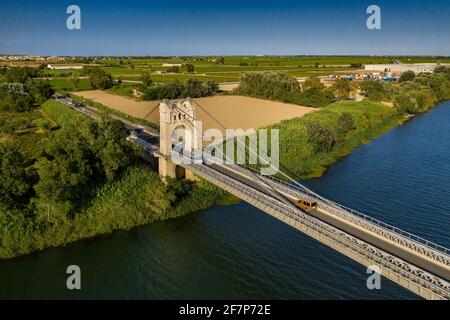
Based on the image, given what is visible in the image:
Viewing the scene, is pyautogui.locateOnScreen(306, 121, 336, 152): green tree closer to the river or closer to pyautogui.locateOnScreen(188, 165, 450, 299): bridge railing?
the river

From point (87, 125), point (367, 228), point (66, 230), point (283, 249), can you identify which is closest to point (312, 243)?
point (283, 249)

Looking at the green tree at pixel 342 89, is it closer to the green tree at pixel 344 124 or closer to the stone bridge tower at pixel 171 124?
the green tree at pixel 344 124

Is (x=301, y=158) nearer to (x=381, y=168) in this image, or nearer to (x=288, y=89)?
(x=381, y=168)

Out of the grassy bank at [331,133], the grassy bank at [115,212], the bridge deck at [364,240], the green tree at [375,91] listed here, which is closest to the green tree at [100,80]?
the grassy bank at [331,133]

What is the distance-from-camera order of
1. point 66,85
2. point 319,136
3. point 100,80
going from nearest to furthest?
point 319,136 < point 100,80 < point 66,85

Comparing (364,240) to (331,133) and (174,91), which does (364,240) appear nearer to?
(331,133)

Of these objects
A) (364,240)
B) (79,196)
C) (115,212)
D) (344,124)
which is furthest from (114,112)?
(364,240)
